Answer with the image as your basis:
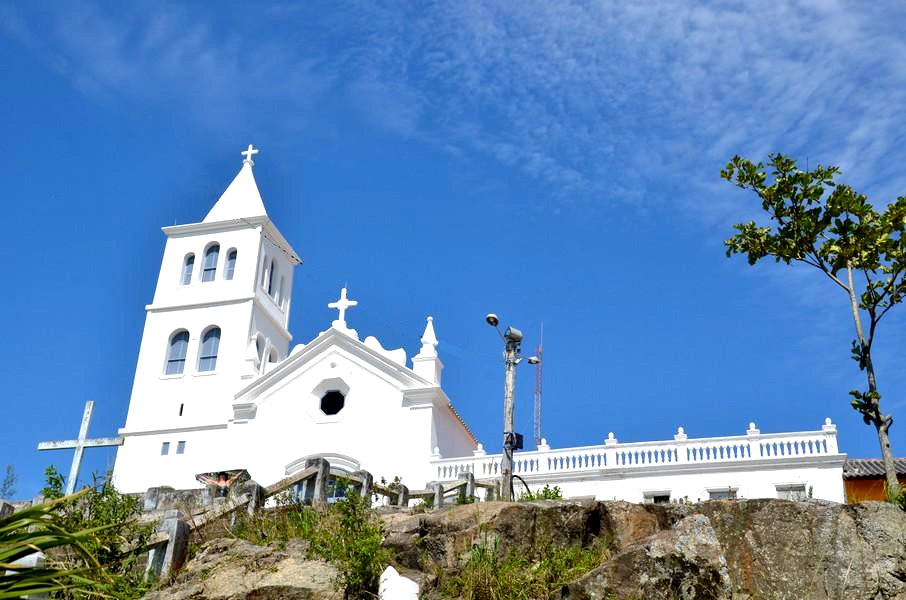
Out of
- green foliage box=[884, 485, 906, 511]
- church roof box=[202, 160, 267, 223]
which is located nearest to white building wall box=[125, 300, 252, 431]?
church roof box=[202, 160, 267, 223]

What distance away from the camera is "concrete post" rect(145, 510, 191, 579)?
18828mm

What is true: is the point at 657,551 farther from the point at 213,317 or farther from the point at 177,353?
the point at 177,353

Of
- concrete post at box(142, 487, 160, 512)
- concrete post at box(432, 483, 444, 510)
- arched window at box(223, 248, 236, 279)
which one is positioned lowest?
concrete post at box(142, 487, 160, 512)

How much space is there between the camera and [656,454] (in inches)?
1351

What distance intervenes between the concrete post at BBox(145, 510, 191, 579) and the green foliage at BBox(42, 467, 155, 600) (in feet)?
0.74

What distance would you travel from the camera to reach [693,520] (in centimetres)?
1664

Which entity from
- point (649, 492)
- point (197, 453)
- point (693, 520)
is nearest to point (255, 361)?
point (197, 453)

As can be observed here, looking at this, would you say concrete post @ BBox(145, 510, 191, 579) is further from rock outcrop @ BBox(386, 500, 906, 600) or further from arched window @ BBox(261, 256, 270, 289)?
arched window @ BBox(261, 256, 270, 289)

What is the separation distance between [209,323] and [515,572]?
30.5 metres

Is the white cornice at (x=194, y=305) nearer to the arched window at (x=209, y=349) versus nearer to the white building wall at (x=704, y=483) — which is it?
the arched window at (x=209, y=349)

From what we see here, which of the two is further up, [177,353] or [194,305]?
[194,305]

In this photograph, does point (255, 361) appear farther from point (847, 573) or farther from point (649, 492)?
point (847, 573)

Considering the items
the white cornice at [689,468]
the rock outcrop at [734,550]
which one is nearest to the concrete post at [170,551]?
the rock outcrop at [734,550]

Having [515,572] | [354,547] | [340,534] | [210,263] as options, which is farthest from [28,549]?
[210,263]
